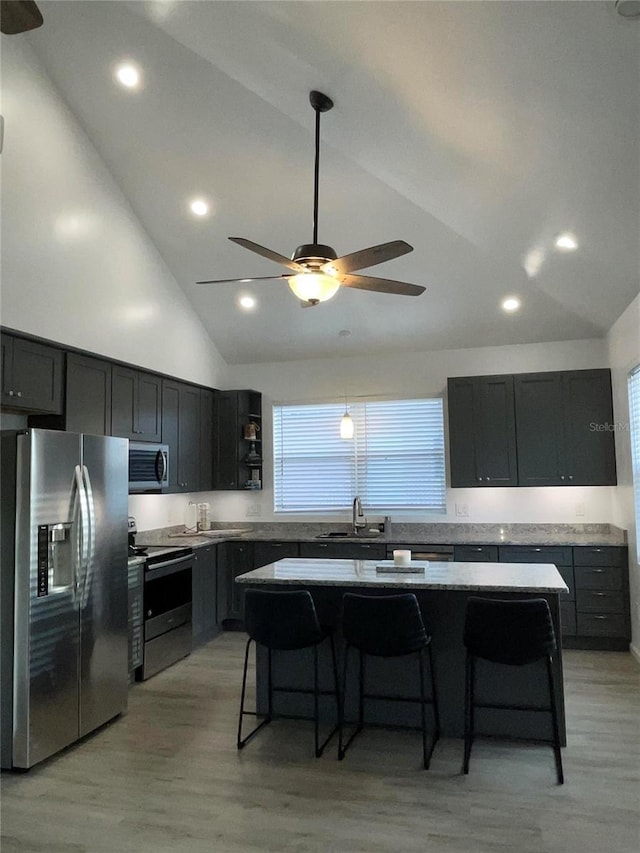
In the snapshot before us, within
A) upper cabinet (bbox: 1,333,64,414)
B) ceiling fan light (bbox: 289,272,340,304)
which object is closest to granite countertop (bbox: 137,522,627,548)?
upper cabinet (bbox: 1,333,64,414)

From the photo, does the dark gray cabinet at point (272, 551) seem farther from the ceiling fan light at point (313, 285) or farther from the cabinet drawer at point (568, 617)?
the ceiling fan light at point (313, 285)

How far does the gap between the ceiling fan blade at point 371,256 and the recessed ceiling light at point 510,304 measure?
2954 millimetres

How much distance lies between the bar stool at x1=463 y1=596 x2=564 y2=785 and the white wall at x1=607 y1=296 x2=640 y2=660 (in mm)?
2160

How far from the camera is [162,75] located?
3902mm

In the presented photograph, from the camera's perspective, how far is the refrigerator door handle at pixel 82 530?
3650 millimetres

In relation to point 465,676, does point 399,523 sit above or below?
above

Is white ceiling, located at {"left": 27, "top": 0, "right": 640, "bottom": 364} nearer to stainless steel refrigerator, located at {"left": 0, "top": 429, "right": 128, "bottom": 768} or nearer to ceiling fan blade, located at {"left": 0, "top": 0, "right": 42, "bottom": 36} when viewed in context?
ceiling fan blade, located at {"left": 0, "top": 0, "right": 42, "bottom": 36}

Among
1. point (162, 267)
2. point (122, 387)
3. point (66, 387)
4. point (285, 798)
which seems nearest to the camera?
point (285, 798)

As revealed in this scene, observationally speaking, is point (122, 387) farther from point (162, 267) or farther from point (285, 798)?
point (285, 798)

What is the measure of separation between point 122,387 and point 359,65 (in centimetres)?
302

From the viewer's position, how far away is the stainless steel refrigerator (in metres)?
3.31

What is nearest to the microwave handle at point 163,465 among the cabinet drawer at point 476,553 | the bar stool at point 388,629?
the bar stool at point 388,629

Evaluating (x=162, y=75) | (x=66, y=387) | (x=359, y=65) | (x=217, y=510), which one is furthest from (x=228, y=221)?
(x=217, y=510)

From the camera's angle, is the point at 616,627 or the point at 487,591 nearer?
the point at 487,591
